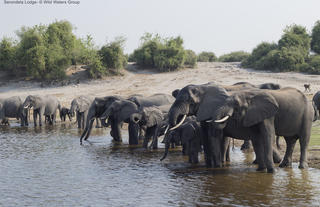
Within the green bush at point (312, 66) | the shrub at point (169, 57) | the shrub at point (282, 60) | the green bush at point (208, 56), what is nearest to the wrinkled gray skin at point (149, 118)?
the green bush at point (312, 66)

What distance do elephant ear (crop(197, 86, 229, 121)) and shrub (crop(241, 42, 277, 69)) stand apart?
Answer: 92.9 feet

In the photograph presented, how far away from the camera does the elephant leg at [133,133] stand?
51.3ft

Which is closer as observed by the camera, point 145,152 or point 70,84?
point 145,152

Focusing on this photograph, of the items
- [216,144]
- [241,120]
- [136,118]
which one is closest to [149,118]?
[136,118]

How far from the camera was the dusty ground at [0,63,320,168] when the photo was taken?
106 ft

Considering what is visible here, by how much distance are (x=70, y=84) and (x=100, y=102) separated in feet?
67.4

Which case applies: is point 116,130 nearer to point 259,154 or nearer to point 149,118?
point 149,118

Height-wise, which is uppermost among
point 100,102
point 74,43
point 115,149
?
point 74,43

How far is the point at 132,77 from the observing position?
38281 mm

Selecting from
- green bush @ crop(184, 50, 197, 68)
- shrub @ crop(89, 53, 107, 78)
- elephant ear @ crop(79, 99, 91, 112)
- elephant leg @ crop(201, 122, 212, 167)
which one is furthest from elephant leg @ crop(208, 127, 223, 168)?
green bush @ crop(184, 50, 197, 68)

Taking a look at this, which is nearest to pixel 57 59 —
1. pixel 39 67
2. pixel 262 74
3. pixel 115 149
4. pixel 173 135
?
pixel 39 67

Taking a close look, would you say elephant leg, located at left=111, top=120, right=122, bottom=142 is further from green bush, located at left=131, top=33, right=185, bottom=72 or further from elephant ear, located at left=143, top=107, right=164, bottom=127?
green bush, located at left=131, top=33, right=185, bottom=72

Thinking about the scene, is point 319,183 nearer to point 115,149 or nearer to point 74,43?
point 115,149

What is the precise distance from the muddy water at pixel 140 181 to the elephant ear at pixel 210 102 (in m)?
1.29
